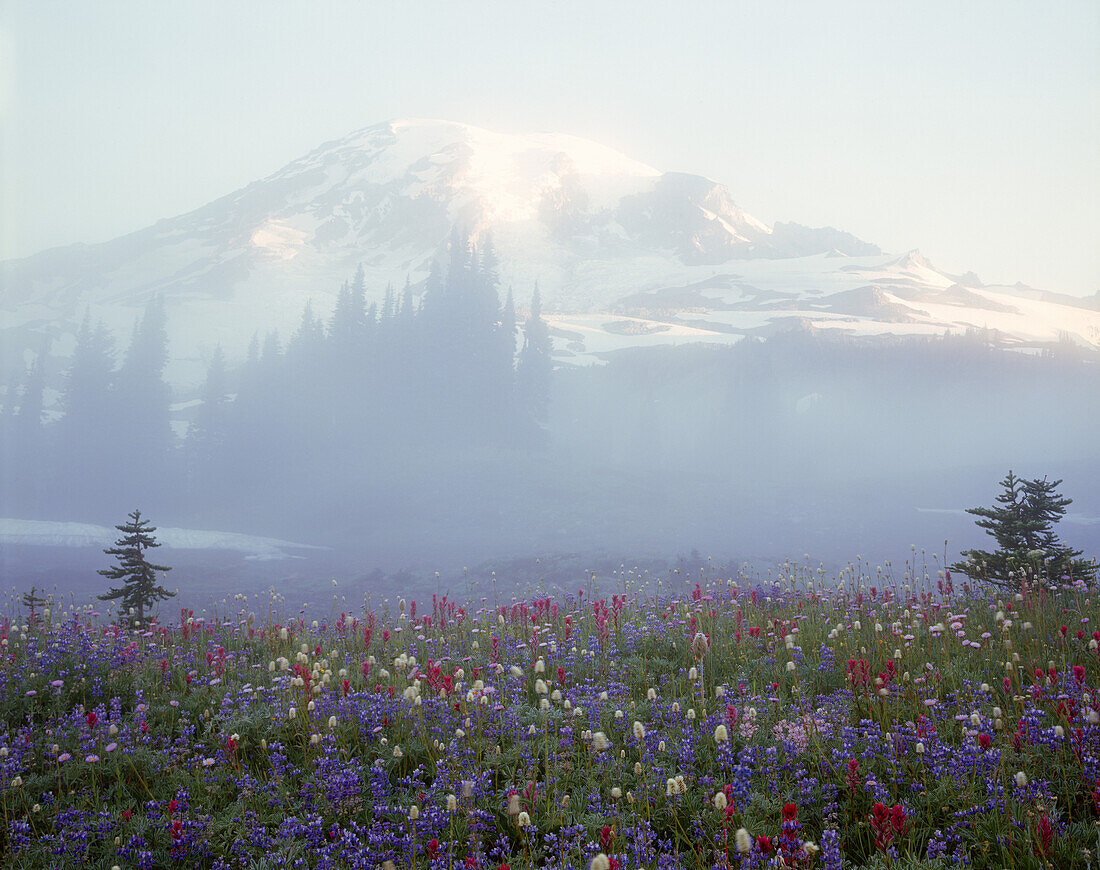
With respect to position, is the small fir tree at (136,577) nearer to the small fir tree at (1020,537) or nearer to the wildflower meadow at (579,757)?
the wildflower meadow at (579,757)

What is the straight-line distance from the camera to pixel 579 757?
4430 millimetres

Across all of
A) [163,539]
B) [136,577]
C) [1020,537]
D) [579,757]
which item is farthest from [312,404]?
[579,757]

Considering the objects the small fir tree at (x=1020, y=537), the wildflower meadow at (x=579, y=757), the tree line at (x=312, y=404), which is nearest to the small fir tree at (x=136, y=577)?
the wildflower meadow at (x=579, y=757)

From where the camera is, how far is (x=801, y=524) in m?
32.9

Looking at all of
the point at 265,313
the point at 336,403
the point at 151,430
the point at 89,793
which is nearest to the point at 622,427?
the point at 336,403

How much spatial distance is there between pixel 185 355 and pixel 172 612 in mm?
111933

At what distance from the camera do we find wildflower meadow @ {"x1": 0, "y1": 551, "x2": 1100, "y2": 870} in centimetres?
333

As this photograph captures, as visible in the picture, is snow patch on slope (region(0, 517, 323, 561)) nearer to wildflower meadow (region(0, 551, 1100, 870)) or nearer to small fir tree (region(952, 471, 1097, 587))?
wildflower meadow (region(0, 551, 1100, 870))

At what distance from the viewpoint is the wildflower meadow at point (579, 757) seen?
3.33 meters

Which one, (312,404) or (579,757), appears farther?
(312,404)

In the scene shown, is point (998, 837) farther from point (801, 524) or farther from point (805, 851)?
point (801, 524)

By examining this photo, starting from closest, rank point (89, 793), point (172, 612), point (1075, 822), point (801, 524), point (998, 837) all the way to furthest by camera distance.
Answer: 1. point (998, 837)
2. point (1075, 822)
3. point (89, 793)
4. point (172, 612)
5. point (801, 524)

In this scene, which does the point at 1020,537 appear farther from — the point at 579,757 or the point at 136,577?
the point at 136,577

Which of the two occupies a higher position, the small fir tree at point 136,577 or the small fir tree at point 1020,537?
the small fir tree at point 1020,537
